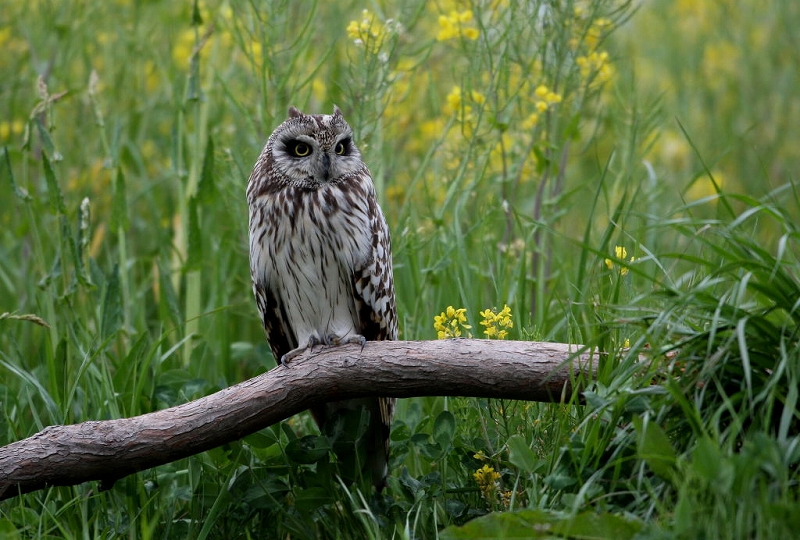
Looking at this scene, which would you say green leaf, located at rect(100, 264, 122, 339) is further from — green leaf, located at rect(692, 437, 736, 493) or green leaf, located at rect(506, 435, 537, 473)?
green leaf, located at rect(692, 437, 736, 493)

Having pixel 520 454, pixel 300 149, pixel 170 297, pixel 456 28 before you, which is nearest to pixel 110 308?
pixel 170 297

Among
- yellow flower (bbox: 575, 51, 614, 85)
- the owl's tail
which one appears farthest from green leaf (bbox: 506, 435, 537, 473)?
yellow flower (bbox: 575, 51, 614, 85)

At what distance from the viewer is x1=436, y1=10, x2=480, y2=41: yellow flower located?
16.1ft

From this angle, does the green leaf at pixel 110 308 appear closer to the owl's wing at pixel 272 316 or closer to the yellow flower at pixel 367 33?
the owl's wing at pixel 272 316

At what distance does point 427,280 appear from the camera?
466cm

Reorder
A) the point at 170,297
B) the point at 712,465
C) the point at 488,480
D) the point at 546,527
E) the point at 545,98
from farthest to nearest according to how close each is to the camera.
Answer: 1. the point at 545,98
2. the point at 170,297
3. the point at 488,480
4. the point at 546,527
5. the point at 712,465

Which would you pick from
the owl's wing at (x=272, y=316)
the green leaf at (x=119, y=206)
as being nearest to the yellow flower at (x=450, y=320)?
the owl's wing at (x=272, y=316)

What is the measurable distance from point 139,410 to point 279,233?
3.19ft

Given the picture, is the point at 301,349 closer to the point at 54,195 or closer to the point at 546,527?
the point at 54,195

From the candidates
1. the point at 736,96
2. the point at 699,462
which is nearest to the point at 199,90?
the point at 699,462

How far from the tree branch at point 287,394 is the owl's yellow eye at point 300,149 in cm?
97

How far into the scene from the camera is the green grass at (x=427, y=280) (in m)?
2.95

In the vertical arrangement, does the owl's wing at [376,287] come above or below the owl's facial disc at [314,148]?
below

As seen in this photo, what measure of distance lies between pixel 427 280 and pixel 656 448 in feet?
6.56
